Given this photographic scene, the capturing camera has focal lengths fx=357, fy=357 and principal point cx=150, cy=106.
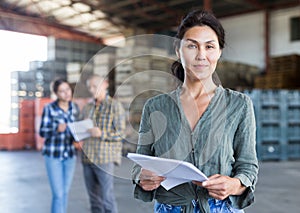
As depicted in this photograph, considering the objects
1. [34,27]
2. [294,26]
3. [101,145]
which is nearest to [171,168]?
[101,145]

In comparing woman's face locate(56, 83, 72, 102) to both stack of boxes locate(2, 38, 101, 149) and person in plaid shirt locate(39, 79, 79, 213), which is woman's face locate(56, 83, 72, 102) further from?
stack of boxes locate(2, 38, 101, 149)

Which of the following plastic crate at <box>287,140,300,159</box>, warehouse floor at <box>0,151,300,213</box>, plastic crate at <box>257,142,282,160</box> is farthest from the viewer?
plastic crate at <box>287,140,300,159</box>

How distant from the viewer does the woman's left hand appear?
1033mm

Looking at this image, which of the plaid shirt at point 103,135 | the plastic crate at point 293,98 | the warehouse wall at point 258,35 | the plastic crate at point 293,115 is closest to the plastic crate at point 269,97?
the plastic crate at point 293,98

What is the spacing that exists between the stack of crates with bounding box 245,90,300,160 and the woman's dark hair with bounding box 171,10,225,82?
8.01 meters

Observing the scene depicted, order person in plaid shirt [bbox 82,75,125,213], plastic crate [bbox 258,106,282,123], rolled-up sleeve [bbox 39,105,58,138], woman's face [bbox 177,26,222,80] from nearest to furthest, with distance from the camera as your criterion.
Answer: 1. woman's face [bbox 177,26,222,80]
2. person in plaid shirt [bbox 82,75,125,213]
3. rolled-up sleeve [bbox 39,105,58,138]
4. plastic crate [bbox 258,106,282,123]

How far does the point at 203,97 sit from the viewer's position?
117 centimetres

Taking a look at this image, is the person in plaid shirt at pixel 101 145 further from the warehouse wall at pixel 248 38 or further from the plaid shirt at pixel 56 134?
the warehouse wall at pixel 248 38

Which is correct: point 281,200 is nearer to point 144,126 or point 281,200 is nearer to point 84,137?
point 84,137

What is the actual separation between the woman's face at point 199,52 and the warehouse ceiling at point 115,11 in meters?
12.7

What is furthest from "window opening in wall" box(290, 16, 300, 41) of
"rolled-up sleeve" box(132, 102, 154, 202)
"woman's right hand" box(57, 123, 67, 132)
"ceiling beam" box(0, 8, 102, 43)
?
"rolled-up sleeve" box(132, 102, 154, 202)

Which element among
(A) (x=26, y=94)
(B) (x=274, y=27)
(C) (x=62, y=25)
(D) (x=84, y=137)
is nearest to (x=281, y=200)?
(D) (x=84, y=137)

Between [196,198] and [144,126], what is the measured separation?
0.29m

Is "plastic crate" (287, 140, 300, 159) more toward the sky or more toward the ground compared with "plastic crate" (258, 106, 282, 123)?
more toward the ground
